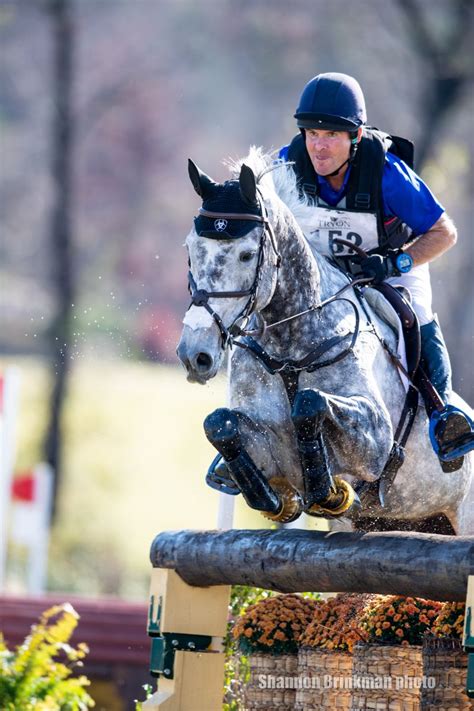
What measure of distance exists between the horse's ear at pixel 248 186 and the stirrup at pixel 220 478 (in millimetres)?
875

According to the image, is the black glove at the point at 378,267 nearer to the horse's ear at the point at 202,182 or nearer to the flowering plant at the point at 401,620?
the horse's ear at the point at 202,182

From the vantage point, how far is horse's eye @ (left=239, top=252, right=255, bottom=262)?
378 cm

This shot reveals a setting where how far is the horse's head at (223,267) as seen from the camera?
3.60m

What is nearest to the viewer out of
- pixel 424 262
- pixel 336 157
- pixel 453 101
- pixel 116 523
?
pixel 336 157

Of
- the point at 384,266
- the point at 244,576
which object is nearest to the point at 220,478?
the point at 244,576

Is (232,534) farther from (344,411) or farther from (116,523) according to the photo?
(116,523)

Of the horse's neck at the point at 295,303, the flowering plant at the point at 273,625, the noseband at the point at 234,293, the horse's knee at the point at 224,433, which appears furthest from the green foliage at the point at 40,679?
the noseband at the point at 234,293

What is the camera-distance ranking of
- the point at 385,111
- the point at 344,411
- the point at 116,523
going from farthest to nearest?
1. the point at 116,523
2. the point at 385,111
3. the point at 344,411

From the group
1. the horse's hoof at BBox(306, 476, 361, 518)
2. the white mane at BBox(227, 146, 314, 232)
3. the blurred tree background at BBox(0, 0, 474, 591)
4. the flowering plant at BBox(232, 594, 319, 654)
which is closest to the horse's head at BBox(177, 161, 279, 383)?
the white mane at BBox(227, 146, 314, 232)

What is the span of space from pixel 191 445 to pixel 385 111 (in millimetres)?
6797

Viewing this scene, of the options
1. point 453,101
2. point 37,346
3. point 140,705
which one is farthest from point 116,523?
point 140,705

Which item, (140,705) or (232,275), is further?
(140,705)

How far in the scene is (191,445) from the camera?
2020cm

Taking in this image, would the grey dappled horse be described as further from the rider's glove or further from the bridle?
the rider's glove
